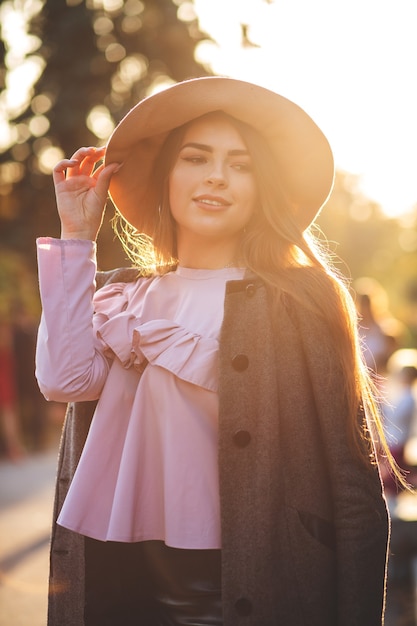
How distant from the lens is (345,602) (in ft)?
8.86

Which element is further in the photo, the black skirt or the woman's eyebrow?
the woman's eyebrow

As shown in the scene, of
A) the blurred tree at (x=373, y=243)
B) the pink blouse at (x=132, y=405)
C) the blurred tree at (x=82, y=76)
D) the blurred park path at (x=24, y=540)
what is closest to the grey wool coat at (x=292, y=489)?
the pink blouse at (x=132, y=405)

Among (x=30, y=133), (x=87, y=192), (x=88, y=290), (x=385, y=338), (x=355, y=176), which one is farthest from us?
(x=355, y=176)

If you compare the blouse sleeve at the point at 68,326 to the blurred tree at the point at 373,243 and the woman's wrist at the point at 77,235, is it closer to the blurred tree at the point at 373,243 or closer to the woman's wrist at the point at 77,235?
the woman's wrist at the point at 77,235

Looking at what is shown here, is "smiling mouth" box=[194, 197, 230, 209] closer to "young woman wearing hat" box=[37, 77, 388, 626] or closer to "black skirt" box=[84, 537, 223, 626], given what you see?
"young woman wearing hat" box=[37, 77, 388, 626]

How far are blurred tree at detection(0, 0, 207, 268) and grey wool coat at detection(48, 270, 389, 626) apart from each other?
10.7m

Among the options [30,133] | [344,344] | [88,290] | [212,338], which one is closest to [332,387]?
[344,344]

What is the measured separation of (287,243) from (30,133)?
40.0ft

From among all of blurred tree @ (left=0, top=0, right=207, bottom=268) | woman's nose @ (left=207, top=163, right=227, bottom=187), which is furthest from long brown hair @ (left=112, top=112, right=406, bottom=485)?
blurred tree @ (left=0, top=0, right=207, bottom=268)

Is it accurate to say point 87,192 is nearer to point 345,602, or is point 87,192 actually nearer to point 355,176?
point 345,602

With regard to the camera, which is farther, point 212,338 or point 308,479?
point 212,338

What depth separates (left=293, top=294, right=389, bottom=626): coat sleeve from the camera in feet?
8.83

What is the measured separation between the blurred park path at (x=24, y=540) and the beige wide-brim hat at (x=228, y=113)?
10.9 feet

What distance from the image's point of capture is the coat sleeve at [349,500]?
2691 millimetres
